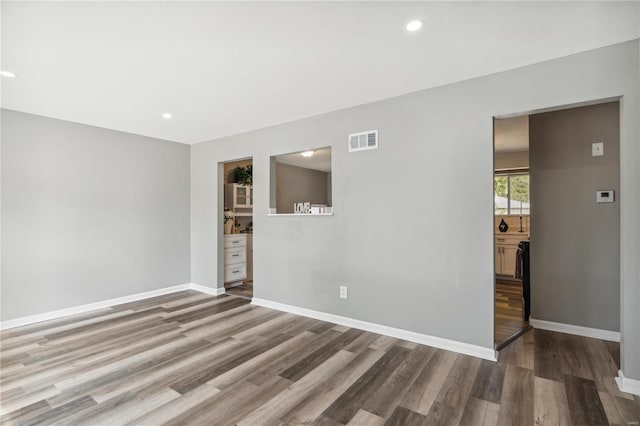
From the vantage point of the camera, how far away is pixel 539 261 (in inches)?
137

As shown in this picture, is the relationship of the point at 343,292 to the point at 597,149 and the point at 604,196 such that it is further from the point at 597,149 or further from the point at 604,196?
the point at 597,149

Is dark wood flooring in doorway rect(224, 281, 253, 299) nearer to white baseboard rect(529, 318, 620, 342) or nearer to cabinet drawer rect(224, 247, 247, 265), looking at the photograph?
cabinet drawer rect(224, 247, 247, 265)

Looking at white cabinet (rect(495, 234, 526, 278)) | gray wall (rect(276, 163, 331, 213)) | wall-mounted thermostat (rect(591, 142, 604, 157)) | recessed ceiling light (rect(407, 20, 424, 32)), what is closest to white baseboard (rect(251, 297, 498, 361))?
wall-mounted thermostat (rect(591, 142, 604, 157))

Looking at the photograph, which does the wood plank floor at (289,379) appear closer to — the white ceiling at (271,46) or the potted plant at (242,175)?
the white ceiling at (271,46)

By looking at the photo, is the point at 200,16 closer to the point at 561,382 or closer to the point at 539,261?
the point at 561,382

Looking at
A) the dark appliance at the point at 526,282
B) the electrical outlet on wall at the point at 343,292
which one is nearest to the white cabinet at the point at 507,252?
the dark appliance at the point at 526,282

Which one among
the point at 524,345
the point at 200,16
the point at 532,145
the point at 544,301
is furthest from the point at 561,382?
the point at 200,16

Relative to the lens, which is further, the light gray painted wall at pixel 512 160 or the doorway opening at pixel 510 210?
the light gray painted wall at pixel 512 160

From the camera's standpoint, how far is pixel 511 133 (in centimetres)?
467

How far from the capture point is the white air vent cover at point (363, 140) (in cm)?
338

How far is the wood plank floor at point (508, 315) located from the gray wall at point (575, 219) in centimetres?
26

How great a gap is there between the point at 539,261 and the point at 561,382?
4.94 ft

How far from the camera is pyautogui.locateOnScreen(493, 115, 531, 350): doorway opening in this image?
4320 millimetres

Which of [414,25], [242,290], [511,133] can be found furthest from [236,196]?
[511,133]
